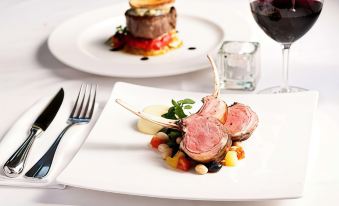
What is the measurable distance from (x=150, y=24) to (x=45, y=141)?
0.93 metres

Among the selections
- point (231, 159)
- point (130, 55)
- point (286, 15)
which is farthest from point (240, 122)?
point (130, 55)

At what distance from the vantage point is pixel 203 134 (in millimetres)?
1514

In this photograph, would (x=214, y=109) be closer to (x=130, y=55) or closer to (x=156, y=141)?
(x=156, y=141)

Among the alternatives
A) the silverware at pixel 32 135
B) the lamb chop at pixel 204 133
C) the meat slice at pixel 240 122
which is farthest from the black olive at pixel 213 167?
the silverware at pixel 32 135

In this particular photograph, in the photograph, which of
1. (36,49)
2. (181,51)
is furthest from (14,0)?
(181,51)

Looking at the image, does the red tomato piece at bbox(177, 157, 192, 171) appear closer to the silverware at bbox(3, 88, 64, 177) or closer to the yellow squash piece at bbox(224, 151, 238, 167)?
the yellow squash piece at bbox(224, 151, 238, 167)

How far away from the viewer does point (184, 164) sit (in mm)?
1507

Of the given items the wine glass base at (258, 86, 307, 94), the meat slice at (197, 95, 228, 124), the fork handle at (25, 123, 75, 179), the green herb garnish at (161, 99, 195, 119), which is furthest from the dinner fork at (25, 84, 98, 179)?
the wine glass base at (258, 86, 307, 94)

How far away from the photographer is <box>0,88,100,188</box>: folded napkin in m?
1.58

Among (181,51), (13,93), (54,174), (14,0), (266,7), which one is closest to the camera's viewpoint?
(54,174)

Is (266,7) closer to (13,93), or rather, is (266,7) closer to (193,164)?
(193,164)

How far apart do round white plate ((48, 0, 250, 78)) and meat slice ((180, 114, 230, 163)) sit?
0.63m

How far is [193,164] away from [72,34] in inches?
49.7

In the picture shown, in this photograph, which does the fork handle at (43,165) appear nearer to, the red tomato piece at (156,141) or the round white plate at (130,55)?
the red tomato piece at (156,141)
